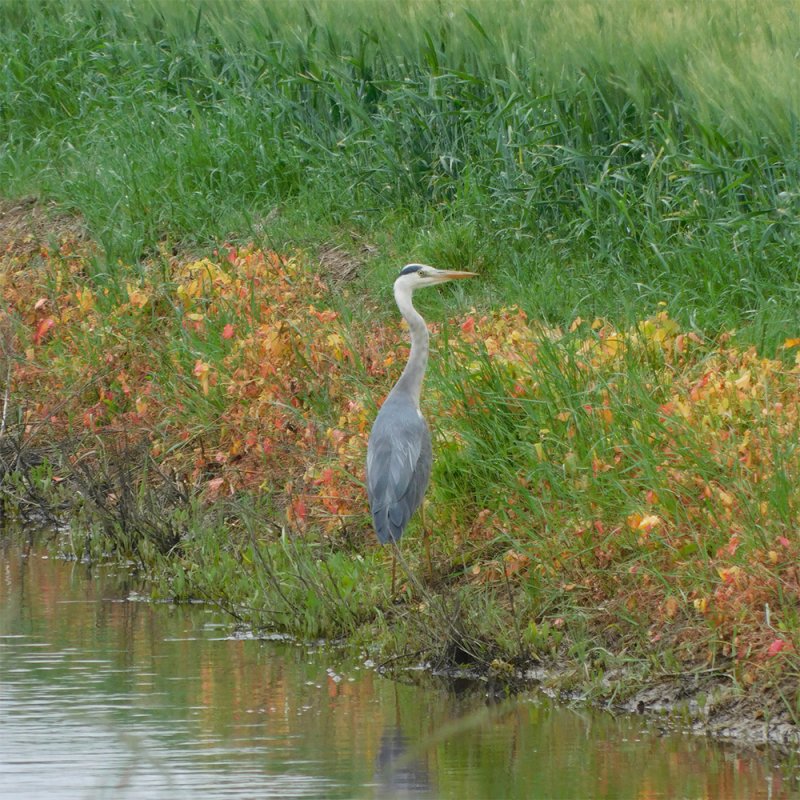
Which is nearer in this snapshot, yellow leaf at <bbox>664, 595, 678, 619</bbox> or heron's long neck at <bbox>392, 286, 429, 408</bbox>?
yellow leaf at <bbox>664, 595, 678, 619</bbox>

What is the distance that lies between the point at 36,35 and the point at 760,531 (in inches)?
447

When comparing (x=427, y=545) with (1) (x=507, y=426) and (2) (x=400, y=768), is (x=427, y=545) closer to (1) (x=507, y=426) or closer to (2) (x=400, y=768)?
(1) (x=507, y=426)

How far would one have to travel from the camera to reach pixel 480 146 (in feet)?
39.8

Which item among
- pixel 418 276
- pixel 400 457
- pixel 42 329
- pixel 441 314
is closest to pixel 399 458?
pixel 400 457

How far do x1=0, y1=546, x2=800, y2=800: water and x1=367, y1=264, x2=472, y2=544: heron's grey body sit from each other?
0.66 m

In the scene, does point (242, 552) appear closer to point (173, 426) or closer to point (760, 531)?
point (173, 426)

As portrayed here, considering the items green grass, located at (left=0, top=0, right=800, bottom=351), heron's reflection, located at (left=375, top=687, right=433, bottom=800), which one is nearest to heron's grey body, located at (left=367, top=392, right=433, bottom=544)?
heron's reflection, located at (left=375, top=687, right=433, bottom=800)

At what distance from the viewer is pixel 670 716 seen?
6965 millimetres

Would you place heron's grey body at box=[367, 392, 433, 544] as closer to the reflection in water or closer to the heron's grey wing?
the heron's grey wing

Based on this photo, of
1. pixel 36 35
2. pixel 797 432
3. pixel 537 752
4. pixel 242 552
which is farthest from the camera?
pixel 36 35

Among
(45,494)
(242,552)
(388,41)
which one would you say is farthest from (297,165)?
(242,552)

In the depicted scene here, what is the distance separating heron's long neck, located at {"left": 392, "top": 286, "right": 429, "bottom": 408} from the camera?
836 cm

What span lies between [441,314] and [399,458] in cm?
316

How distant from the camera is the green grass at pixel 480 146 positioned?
34.6 feet
